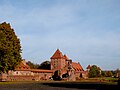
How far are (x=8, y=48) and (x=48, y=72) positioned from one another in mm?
51300

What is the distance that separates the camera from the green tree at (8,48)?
153ft

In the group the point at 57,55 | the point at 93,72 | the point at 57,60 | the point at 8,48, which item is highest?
the point at 57,55

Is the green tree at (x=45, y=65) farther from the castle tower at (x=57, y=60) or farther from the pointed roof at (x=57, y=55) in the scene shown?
the pointed roof at (x=57, y=55)

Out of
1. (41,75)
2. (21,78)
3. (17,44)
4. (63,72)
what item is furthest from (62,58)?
(17,44)

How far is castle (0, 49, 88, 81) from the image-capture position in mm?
75950

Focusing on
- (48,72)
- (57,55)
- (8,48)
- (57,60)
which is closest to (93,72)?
(57,60)

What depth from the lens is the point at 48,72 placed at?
9638cm

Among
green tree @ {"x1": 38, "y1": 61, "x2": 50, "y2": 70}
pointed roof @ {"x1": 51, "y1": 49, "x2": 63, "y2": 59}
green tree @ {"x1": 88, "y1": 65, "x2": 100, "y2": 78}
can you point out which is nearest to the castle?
pointed roof @ {"x1": 51, "y1": 49, "x2": 63, "y2": 59}

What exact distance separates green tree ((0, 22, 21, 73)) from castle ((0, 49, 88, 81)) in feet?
46.6

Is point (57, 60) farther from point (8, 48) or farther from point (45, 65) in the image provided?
point (8, 48)

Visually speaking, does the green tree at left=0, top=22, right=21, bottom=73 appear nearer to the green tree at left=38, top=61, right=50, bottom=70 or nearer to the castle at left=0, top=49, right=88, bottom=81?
the castle at left=0, top=49, right=88, bottom=81

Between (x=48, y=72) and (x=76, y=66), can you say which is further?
(x=76, y=66)

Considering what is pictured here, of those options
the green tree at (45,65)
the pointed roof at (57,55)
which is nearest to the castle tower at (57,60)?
the pointed roof at (57,55)

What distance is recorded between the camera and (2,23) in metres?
51.0
